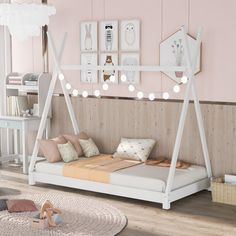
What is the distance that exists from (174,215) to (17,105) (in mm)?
2916

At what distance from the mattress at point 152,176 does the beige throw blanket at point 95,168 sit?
0.08 metres

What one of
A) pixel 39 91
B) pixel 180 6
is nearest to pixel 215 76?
pixel 180 6

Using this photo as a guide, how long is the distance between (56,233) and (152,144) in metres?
1.87

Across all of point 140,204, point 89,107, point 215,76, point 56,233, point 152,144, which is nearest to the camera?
point 56,233

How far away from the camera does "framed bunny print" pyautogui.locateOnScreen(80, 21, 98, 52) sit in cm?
612

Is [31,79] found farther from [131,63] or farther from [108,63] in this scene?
[131,63]

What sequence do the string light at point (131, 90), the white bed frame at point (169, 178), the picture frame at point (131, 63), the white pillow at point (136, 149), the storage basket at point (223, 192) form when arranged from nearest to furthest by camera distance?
the white bed frame at point (169, 178), the storage basket at point (223, 192), the string light at point (131, 90), the white pillow at point (136, 149), the picture frame at point (131, 63)

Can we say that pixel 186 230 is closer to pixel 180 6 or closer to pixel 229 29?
pixel 229 29

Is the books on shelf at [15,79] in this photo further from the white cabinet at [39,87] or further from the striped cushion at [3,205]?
the striped cushion at [3,205]

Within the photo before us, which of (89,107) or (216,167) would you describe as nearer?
(216,167)

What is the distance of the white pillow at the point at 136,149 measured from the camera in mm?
5582

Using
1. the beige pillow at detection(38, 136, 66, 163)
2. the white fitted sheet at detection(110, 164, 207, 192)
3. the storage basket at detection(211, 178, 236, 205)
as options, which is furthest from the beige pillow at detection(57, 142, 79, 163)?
the storage basket at detection(211, 178, 236, 205)

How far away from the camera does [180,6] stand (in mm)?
5426

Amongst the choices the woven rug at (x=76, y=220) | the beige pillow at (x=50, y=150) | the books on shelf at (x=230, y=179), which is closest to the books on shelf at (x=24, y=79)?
the beige pillow at (x=50, y=150)
